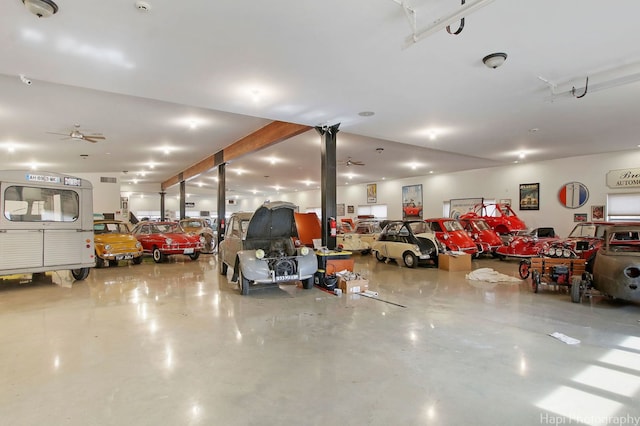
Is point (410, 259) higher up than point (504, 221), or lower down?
lower down

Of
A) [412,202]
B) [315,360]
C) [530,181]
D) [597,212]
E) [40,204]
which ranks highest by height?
[530,181]

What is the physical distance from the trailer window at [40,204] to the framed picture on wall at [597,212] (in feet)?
49.8

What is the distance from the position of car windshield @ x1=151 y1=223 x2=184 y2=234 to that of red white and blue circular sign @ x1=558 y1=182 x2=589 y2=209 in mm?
13661

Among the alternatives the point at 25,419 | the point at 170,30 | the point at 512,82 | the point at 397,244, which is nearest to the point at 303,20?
the point at 170,30

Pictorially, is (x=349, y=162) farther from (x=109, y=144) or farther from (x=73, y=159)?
(x=73, y=159)

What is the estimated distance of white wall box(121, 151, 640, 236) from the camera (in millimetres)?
10970

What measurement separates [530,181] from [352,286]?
10469 millimetres

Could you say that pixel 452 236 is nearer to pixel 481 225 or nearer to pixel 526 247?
pixel 526 247

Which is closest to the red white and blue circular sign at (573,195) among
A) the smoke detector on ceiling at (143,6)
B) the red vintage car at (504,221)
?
the red vintage car at (504,221)

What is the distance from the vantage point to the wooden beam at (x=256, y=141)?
797 cm

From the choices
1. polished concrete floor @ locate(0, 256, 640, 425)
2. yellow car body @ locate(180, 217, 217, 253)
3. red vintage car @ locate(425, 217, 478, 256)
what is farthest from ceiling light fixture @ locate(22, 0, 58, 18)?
yellow car body @ locate(180, 217, 217, 253)

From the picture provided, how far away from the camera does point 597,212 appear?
11.1m

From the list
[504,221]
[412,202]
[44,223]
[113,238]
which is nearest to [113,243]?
[113,238]

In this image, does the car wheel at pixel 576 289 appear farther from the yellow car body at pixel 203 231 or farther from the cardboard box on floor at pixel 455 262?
the yellow car body at pixel 203 231
